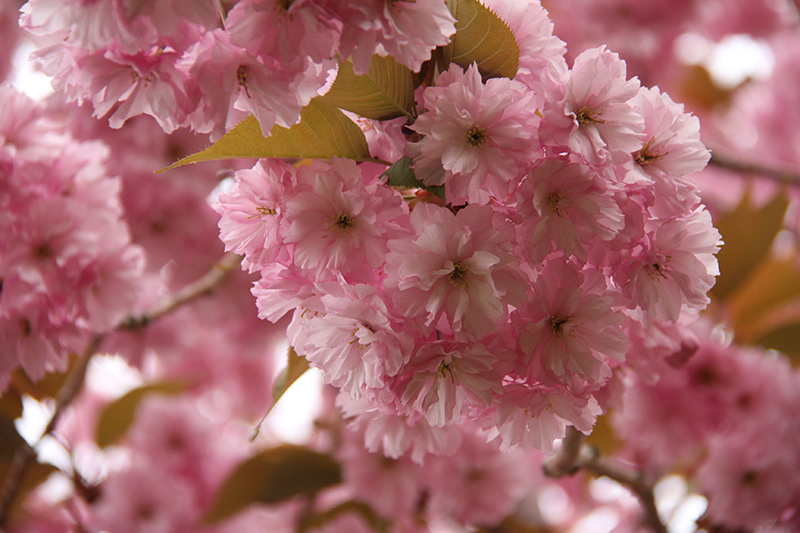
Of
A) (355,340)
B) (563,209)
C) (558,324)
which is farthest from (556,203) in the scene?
(355,340)

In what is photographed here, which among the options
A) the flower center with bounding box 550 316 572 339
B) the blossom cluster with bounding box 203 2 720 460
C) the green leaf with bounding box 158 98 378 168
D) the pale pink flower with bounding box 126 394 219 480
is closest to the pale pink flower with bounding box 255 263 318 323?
the blossom cluster with bounding box 203 2 720 460

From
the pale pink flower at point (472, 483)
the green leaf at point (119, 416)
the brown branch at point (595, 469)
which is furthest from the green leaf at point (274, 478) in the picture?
the brown branch at point (595, 469)

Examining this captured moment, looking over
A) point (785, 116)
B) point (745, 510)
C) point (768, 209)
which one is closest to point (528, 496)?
point (745, 510)

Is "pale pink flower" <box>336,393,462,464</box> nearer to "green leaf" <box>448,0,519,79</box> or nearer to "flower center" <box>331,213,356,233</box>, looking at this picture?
"flower center" <box>331,213,356,233</box>

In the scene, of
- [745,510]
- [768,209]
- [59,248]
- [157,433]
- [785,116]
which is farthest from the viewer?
[785,116]

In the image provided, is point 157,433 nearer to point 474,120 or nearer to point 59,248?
point 59,248
